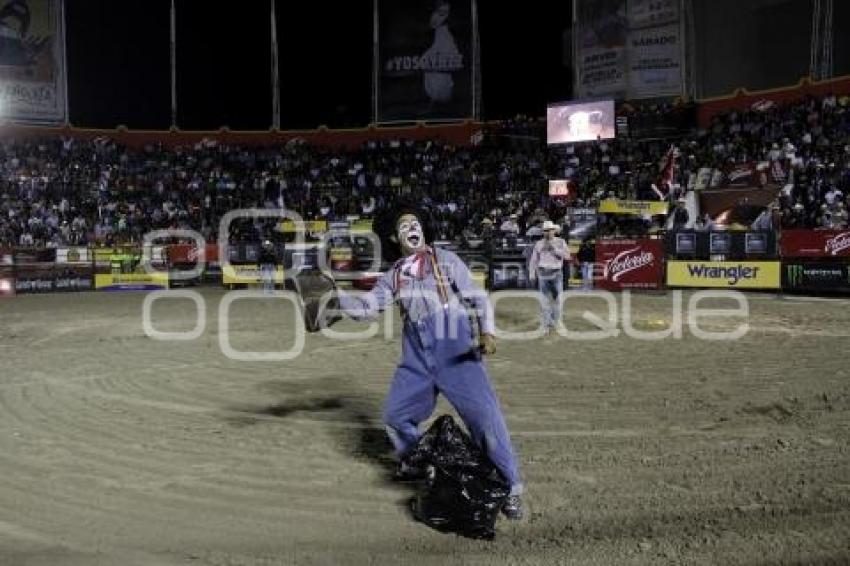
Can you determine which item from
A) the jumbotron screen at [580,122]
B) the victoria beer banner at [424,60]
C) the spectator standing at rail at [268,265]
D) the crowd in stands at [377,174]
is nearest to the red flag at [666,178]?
the crowd in stands at [377,174]

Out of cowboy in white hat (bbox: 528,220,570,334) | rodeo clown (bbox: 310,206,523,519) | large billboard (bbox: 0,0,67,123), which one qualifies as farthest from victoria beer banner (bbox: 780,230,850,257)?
large billboard (bbox: 0,0,67,123)

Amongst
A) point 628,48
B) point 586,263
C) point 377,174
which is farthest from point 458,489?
point 628,48

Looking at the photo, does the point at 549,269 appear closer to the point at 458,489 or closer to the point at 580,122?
the point at 458,489

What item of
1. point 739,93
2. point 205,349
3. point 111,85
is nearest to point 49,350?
point 205,349

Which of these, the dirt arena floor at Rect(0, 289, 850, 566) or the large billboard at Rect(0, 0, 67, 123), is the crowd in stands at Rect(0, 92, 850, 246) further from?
the dirt arena floor at Rect(0, 289, 850, 566)

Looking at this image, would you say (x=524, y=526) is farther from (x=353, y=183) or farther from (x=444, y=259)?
(x=353, y=183)

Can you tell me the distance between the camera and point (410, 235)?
4.80 meters

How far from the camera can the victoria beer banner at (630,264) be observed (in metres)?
20.2

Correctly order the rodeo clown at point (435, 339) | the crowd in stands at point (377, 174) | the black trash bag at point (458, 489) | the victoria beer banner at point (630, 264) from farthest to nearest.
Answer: the crowd in stands at point (377, 174) < the victoria beer banner at point (630, 264) < the rodeo clown at point (435, 339) < the black trash bag at point (458, 489)

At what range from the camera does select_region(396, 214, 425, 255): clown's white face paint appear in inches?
189

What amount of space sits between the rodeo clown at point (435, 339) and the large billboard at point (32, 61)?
3123cm

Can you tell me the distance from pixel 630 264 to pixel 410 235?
16.5 metres

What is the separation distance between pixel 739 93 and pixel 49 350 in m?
24.1

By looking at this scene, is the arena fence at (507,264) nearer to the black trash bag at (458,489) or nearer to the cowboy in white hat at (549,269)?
the cowboy in white hat at (549,269)
